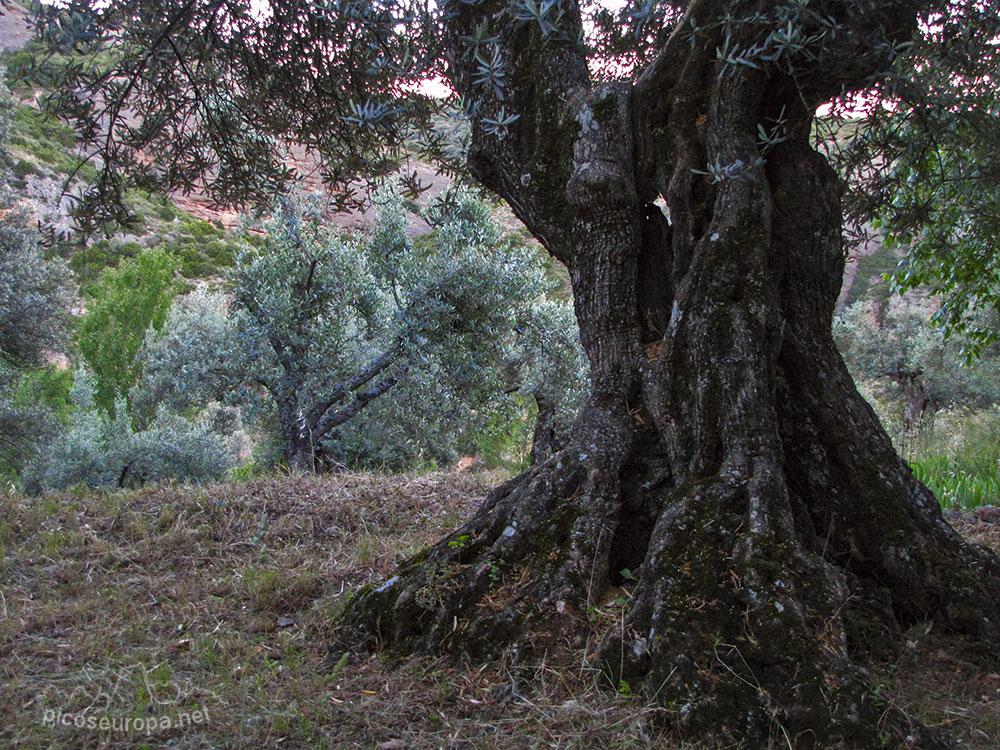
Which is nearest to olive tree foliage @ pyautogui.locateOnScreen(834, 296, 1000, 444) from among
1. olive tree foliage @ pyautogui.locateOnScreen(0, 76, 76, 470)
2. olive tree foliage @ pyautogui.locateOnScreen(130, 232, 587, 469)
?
olive tree foliage @ pyautogui.locateOnScreen(130, 232, 587, 469)

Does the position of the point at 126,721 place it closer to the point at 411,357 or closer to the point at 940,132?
the point at 940,132

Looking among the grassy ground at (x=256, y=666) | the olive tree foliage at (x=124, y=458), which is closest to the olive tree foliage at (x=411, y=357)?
the olive tree foliage at (x=124, y=458)

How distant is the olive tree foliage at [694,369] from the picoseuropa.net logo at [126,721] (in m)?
0.81

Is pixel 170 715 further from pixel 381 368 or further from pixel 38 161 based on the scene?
pixel 38 161

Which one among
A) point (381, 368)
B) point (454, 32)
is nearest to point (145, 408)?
point (381, 368)

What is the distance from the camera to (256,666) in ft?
9.99

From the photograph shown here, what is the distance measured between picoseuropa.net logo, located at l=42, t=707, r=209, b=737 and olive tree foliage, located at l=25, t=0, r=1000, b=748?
0.81m

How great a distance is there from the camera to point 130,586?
421 centimetres

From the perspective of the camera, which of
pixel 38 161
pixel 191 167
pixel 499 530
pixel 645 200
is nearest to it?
pixel 499 530

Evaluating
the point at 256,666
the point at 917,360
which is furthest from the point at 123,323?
the point at 917,360

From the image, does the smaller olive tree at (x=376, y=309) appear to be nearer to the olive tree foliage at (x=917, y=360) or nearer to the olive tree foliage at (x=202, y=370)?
the olive tree foliage at (x=202, y=370)

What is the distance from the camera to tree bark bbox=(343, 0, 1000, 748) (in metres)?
2.62

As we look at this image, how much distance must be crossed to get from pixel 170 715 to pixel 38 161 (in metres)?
43.3

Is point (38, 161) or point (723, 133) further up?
point (38, 161)
